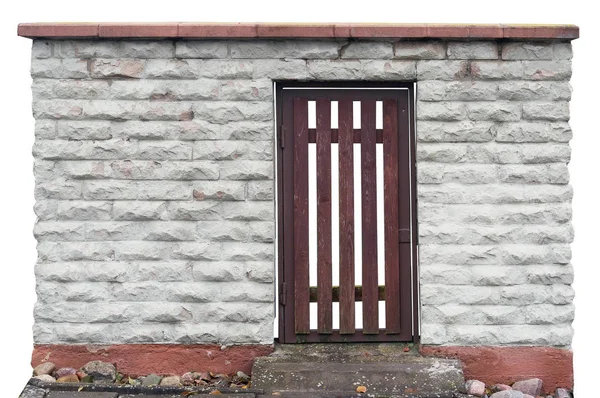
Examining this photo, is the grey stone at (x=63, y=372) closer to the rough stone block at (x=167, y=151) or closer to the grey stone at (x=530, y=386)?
the rough stone block at (x=167, y=151)

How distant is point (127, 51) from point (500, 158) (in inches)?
132

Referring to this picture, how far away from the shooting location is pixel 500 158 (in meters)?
7.27

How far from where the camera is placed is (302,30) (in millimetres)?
7105

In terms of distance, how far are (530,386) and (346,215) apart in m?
2.15

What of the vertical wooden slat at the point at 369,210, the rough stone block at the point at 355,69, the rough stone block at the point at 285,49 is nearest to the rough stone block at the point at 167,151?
the rough stone block at the point at 285,49

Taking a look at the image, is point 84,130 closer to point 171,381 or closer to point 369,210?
point 171,381

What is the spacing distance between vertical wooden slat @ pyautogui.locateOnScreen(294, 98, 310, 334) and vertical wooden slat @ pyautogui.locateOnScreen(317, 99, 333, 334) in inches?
4.2

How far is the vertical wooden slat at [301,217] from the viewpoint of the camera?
7398 millimetres

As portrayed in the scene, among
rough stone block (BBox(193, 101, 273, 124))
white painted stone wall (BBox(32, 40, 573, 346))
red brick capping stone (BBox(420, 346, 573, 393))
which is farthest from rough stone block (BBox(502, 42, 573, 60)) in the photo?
red brick capping stone (BBox(420, 346, 573, 393))

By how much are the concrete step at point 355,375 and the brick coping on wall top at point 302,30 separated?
2757 mm

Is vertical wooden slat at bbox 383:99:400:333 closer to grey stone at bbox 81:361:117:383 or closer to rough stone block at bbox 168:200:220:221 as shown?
rough stone block at bbox 168:200:220:221

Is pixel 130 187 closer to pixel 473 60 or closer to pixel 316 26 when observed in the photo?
pixel 316 26

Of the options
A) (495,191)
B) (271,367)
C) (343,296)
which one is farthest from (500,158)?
(271,367)

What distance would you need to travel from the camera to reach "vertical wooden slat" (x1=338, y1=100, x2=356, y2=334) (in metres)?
7.39
